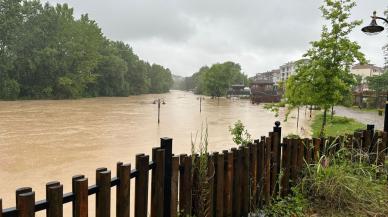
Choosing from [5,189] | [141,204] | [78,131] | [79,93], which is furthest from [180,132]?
[79,93]

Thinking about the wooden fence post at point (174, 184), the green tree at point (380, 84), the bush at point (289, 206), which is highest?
the green tree at point (380, 84)

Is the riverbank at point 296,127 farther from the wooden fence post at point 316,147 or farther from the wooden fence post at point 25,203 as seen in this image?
the wooden fence post at point 25,203

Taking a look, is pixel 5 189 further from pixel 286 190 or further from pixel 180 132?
pixel 180 132

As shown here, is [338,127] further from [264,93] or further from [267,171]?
[264,93]

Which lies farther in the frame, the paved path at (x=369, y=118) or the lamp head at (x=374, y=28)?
the paved path at (x=369, y=118)

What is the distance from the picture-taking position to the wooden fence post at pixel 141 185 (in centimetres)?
262

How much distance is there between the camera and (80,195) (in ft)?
7.24

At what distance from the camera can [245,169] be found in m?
3.63

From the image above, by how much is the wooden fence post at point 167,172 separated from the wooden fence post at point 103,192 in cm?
63

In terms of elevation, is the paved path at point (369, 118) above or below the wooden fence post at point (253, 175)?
below

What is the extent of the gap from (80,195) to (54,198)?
0.63 feet

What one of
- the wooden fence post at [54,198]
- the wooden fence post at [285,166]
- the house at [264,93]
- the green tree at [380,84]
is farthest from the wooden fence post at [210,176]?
the house at [264,93]

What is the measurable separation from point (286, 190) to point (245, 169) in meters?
0.96

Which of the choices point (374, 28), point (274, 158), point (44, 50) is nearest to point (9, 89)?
point (44, 50)
